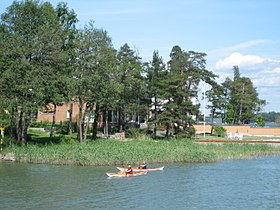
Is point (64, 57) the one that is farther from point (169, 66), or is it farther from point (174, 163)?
point (169, 66)

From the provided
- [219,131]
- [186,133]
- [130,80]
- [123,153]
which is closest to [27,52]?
[123,153]

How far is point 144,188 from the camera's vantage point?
29297 millimetres

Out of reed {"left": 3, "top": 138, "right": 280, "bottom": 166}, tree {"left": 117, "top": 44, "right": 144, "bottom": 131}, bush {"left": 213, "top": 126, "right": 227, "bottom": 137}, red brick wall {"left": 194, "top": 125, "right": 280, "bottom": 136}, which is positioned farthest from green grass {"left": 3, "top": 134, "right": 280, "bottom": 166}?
red brick wall {"left": 194, "top": 125, "right": 280, "bottom": 136}

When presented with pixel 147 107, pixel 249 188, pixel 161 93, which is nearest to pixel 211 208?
pixel 249 188

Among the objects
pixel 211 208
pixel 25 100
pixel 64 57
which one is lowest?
pixel 211 208

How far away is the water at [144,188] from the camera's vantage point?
2486cm

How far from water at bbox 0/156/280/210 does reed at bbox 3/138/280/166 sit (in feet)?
3.86

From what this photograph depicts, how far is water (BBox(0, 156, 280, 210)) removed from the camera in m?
24.9

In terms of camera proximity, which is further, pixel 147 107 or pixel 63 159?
pixel 147 107

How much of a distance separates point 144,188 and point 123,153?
10298mm

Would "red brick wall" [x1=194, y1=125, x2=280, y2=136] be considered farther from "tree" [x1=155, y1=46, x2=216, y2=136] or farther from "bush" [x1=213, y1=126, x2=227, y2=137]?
"tree" [x1=155, y1=46, x2=216, y2=136]

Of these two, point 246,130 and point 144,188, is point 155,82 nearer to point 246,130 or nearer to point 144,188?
point 246,130

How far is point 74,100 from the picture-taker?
5062cm

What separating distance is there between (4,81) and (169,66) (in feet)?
98.6
